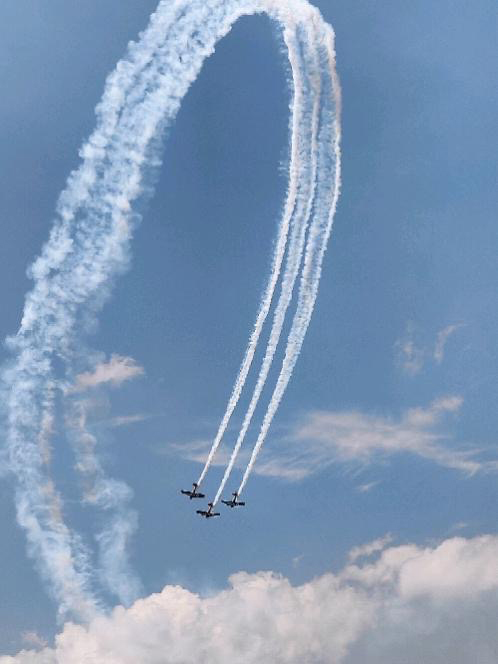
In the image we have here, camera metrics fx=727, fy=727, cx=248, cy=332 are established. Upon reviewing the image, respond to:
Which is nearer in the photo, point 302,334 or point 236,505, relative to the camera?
point 302,334

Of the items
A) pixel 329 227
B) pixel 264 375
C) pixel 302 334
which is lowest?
pixel 264 375

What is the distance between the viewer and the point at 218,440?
55.1 meters

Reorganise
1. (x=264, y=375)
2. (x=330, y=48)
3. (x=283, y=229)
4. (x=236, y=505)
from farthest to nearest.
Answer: (x=236, y=505) < (x=264, y=375) < (x=283, y=229) < (x=330, y=48)

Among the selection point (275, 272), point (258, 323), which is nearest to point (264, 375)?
point (258, 323)

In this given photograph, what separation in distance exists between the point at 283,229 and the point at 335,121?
7958 mm

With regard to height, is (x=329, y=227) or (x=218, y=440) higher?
Result: (x=329, y=227)

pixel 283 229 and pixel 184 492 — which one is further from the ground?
pixel 283 229

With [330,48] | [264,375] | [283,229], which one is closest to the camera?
[330,48]

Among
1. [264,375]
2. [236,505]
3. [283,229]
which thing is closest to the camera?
[283,229]

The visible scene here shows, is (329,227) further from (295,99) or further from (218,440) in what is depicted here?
(218,440)

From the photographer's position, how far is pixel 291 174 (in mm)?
48906

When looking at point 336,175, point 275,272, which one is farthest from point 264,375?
point 336,175

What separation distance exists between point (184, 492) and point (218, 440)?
14870mm

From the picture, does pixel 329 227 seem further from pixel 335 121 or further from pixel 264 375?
pixel 264 375
